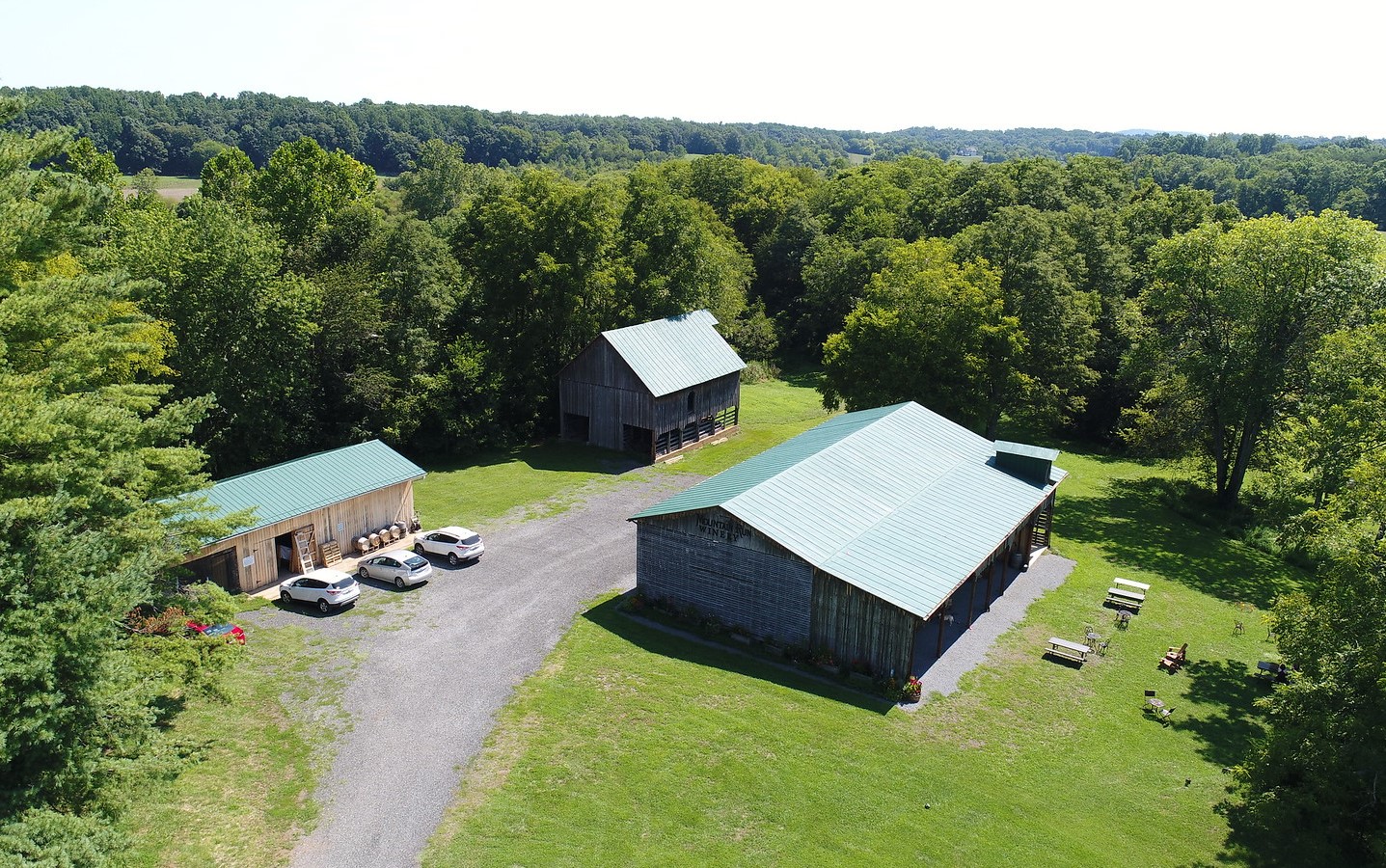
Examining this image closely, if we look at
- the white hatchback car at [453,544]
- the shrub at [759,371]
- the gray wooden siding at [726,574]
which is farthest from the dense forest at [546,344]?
the gray wooden siding at [726,574]

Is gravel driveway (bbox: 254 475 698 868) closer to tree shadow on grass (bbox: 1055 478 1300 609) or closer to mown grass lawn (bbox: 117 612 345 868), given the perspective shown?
mown grass lawn (bbox: 117 612 345 868)

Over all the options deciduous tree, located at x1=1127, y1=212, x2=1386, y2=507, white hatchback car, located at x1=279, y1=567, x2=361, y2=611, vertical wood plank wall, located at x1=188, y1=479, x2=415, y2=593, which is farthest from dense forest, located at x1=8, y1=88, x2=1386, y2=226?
white hatchback car, located at x1=279, y1=567, x2=361, y2=611

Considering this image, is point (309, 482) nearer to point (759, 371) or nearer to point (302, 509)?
point (302, 509)

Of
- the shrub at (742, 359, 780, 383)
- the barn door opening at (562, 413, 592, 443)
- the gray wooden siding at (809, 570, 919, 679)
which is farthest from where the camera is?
the shrub at (742, 359, 780, 383)

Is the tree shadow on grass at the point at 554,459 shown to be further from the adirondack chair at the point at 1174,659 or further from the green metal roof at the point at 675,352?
the adirondack chair at the point at 1174,659

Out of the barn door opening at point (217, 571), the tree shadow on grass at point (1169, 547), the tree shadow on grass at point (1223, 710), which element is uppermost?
the barn door opening at point (217, 571)

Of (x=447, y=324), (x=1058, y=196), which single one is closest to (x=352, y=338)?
(x=447, y=324)
